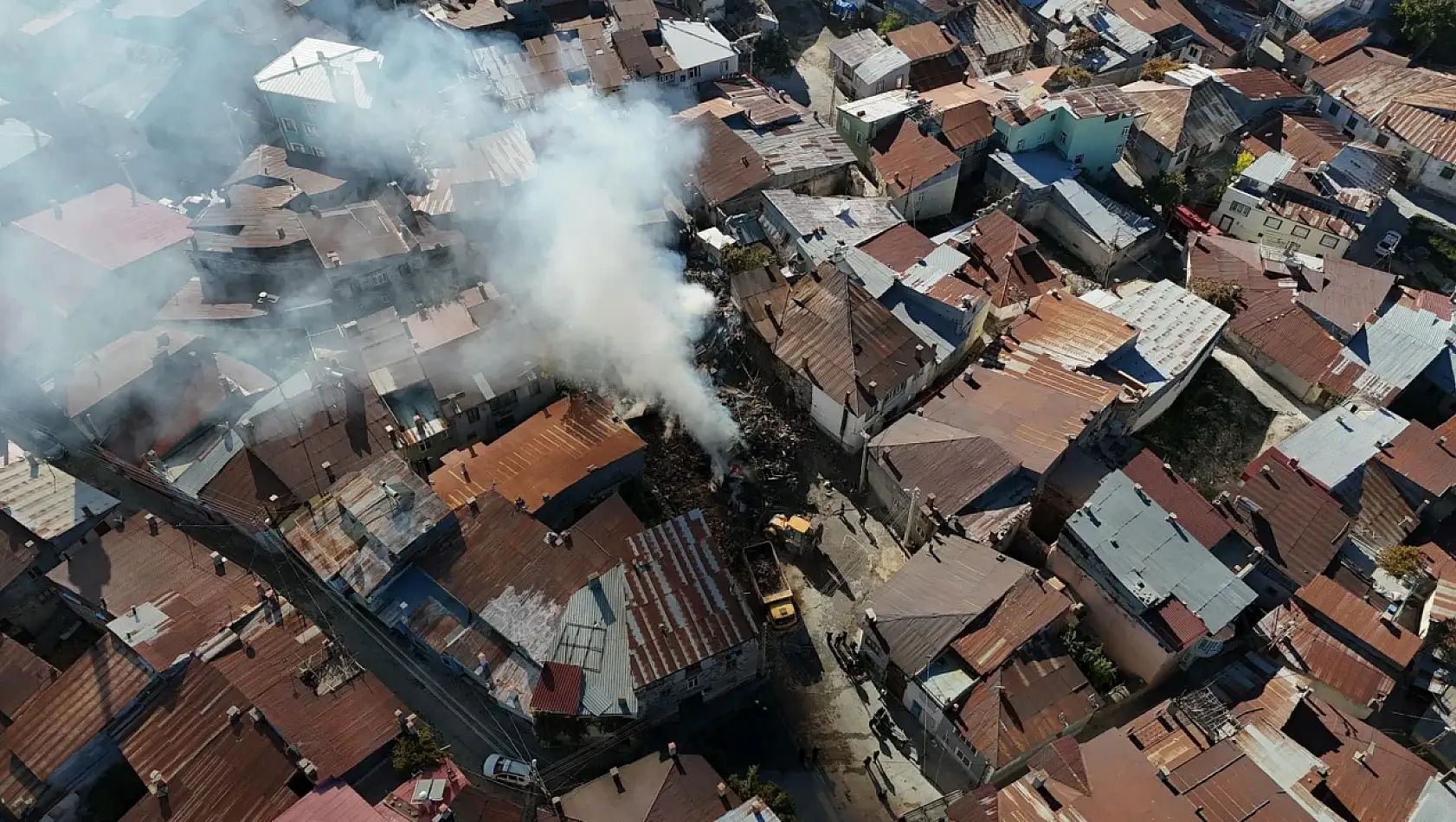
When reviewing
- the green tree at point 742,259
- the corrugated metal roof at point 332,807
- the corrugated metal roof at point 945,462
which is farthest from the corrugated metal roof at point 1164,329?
the corrugated metal roof at point 332,807

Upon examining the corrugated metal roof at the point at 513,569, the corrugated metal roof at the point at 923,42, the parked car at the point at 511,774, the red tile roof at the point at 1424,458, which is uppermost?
the corrugated metal roof at the point at 923,42

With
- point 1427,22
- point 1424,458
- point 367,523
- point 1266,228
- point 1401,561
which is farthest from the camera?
point 1427,22

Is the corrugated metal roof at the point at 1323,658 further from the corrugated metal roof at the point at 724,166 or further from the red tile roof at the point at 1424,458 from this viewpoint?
the corrugated metal roof at the point at 724,166

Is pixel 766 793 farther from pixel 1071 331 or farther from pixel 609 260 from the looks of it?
pixel 1071 331

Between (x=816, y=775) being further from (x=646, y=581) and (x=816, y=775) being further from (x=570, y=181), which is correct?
(x=570, y=181)

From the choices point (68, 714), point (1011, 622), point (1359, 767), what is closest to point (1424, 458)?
point (1359, 767)

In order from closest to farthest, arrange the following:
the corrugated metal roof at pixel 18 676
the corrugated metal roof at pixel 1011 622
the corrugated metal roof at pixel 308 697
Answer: the corrugated metal roof at pixel 308 697, the corrugated metal roof at pixel 18 676, the corrugated metal roof at pixel 1011 622
